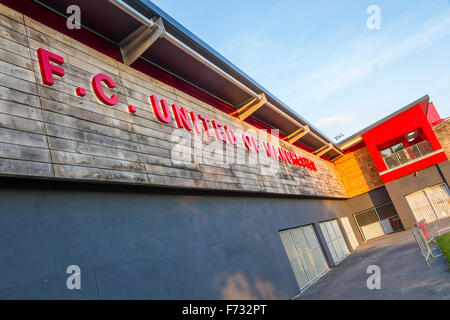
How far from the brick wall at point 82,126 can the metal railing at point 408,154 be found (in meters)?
17.9

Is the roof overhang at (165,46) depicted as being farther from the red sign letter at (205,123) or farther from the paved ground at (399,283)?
the paved ground at (399,283)

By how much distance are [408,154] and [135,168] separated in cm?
2158

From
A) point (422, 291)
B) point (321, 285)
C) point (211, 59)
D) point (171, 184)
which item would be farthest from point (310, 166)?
point (171, 184)

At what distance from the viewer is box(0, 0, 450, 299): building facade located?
4.21 meters

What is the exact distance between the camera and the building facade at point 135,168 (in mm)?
4207

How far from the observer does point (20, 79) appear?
461 centimetres

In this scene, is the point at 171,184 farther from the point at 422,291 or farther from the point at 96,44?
the point at 422,291

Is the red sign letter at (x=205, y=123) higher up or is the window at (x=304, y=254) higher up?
the red sign letter at (x=205, y=123)

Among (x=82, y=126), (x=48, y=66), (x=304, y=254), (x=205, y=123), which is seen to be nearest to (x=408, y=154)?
(x=304, y=254)

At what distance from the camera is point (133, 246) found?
527 centimetres

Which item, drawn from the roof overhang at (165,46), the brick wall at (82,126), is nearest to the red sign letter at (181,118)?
the brick wall at (82,126)

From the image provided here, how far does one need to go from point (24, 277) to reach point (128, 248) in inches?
66.0

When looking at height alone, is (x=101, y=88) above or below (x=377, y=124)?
below

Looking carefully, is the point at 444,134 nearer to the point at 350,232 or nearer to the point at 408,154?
the point at 408,154
